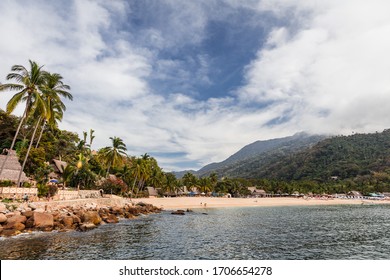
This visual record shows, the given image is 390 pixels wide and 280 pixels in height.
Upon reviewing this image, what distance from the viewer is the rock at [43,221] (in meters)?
27.2

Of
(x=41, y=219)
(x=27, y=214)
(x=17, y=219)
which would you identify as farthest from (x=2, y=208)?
(x=41, y=219)


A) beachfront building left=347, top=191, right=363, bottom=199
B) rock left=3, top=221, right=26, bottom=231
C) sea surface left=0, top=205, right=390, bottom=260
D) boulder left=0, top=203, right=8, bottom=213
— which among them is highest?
beachfront building left=347, top=191, right=363, bottom=199

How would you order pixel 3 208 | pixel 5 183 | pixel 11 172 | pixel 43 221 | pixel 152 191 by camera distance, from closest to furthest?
pixel 43 221 < pixel 3 208 < pixel 5 183 < pixel 11 172 < pixel 152 191

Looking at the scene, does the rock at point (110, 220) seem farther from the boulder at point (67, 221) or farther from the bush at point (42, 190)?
the bush at point (42, 190)

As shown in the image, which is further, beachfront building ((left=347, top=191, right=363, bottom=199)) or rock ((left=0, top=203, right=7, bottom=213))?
beachfront building ((left=347, top=191, right=363, bottom=199))

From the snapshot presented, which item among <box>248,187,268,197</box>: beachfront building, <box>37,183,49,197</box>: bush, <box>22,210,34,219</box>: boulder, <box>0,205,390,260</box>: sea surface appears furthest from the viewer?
<box>248,187,268,197</box>: beachfront building

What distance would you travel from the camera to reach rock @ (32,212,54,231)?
1069 inches

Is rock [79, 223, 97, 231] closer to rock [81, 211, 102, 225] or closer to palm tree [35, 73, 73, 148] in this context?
rock [81, 211, 102, 225]

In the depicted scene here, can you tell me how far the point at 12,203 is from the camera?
1186 inches

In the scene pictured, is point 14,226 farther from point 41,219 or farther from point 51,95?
point 51,95

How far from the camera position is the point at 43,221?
90.6 feet

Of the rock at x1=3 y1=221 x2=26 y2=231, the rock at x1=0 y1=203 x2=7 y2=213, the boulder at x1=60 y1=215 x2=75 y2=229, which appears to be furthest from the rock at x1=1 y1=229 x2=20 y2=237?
the boulder at x1=60 y1=215 x2=75 y2=229

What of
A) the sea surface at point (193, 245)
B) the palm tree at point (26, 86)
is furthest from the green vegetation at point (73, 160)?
the sea surface at point (193, 245)
